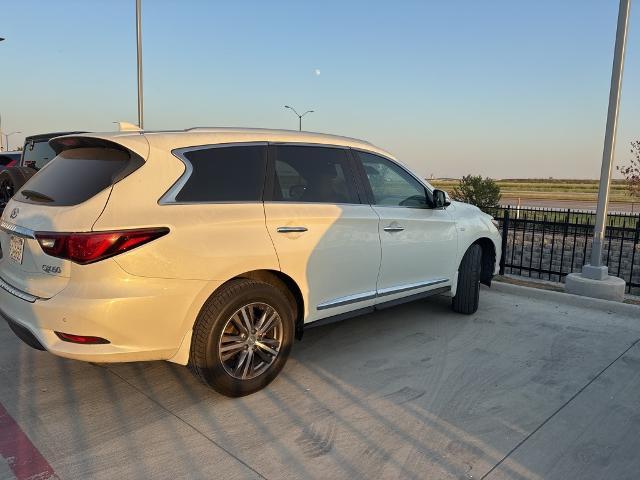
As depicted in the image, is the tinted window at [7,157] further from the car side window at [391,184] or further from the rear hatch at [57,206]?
the car side window at [391,184]

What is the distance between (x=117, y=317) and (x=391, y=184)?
2677mm

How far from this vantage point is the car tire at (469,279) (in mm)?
5293

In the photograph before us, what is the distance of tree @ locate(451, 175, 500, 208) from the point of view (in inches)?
629

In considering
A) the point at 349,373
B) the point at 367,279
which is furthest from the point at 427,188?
the point at 349,373

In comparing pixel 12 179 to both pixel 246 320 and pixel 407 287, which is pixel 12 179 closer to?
pixel 246 320

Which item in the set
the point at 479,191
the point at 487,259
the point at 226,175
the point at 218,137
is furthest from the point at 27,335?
the point at 479,191

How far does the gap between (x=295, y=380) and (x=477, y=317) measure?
2479mm

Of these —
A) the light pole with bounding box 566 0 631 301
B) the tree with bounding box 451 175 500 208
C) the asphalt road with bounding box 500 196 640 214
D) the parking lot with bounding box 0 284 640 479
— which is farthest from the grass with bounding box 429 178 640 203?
the parking lot with bounding box 0 284 640 479

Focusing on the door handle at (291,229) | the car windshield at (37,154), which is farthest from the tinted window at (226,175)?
the car windshield at (37,154)

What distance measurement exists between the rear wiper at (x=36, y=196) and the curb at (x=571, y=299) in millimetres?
5334

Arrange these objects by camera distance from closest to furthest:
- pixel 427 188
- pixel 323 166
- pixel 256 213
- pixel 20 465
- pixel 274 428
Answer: pixel 20 465, pixel 274 428, pixel 256 213, pixel 323 166, pixel 427 188

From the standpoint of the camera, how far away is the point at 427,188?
4898mm

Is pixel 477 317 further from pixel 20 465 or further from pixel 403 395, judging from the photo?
pixel 20 465

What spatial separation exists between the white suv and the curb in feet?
8.72
